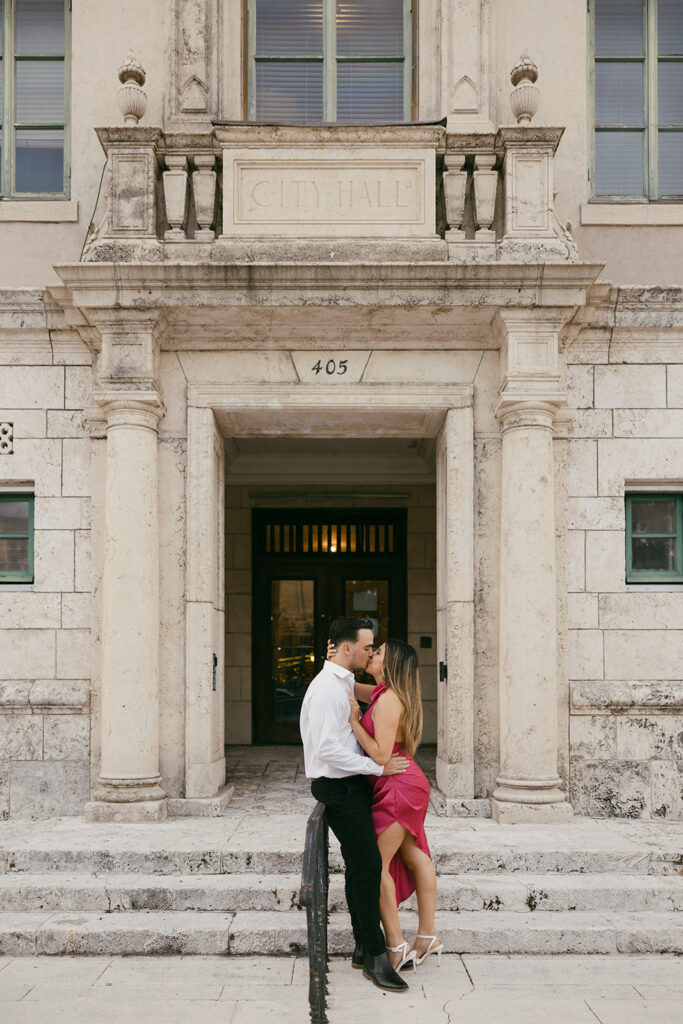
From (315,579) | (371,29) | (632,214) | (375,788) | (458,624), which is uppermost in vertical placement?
(371,29)

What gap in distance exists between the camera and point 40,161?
8609mm

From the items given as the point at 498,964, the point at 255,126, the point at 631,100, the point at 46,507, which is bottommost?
the point at 498,964

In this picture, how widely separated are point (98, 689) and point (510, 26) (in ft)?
22.2

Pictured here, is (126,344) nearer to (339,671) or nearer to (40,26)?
(40,26)

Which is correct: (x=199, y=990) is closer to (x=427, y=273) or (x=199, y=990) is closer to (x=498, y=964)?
(x=498, y=964)

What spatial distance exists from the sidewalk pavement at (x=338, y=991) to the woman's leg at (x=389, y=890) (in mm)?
254

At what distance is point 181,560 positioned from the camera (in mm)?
7895

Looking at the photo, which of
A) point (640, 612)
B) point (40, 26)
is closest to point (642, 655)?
point (640, 612)

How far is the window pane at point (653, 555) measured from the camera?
8172 millimetres

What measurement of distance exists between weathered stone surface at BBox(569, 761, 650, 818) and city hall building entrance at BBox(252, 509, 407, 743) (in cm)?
499

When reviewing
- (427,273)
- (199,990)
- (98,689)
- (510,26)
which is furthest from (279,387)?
(199,990)

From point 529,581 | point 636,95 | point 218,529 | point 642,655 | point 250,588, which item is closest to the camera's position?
point 529,581

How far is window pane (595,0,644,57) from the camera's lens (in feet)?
28.4

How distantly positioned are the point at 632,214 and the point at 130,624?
220 inches
